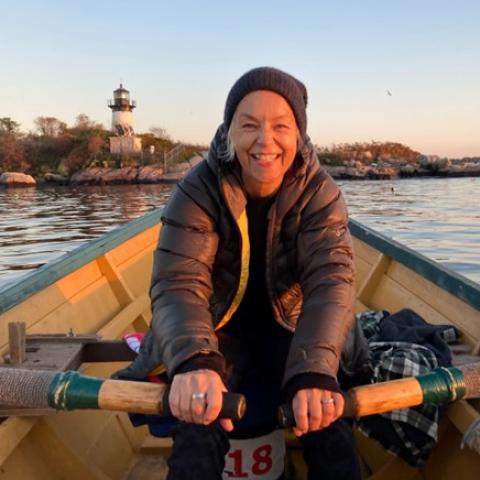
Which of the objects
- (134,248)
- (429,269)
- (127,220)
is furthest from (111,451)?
(127,220)

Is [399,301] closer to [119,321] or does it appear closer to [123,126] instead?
[119,321]

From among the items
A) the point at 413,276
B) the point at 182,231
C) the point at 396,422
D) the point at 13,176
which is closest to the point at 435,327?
the point at 396,422

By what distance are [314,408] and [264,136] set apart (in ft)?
3.18

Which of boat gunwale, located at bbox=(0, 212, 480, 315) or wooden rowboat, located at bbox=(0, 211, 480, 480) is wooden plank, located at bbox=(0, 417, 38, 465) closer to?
wooden rowboat, located at bbox=(0, 211, 480, 480)

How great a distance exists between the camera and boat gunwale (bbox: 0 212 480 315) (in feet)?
10.1

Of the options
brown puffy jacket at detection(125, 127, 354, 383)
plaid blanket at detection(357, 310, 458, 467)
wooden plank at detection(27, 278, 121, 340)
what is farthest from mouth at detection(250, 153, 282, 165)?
wooden plank at detection(27, 278, 121, 340)

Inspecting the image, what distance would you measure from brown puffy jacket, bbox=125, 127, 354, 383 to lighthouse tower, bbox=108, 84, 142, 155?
55439mm

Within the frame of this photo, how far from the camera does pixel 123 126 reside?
57281 mm

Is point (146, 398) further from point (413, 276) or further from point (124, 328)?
point (413, 276)

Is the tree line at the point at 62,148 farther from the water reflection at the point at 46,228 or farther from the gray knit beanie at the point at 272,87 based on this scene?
the gray knit beanie at the point at 272,87

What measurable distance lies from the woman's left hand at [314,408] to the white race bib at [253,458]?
2.06ft

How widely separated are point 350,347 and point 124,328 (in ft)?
7.26

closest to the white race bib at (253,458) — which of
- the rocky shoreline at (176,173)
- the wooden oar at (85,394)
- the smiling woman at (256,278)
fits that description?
the smiling woman at (256,278)

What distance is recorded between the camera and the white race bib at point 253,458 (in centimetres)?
232
